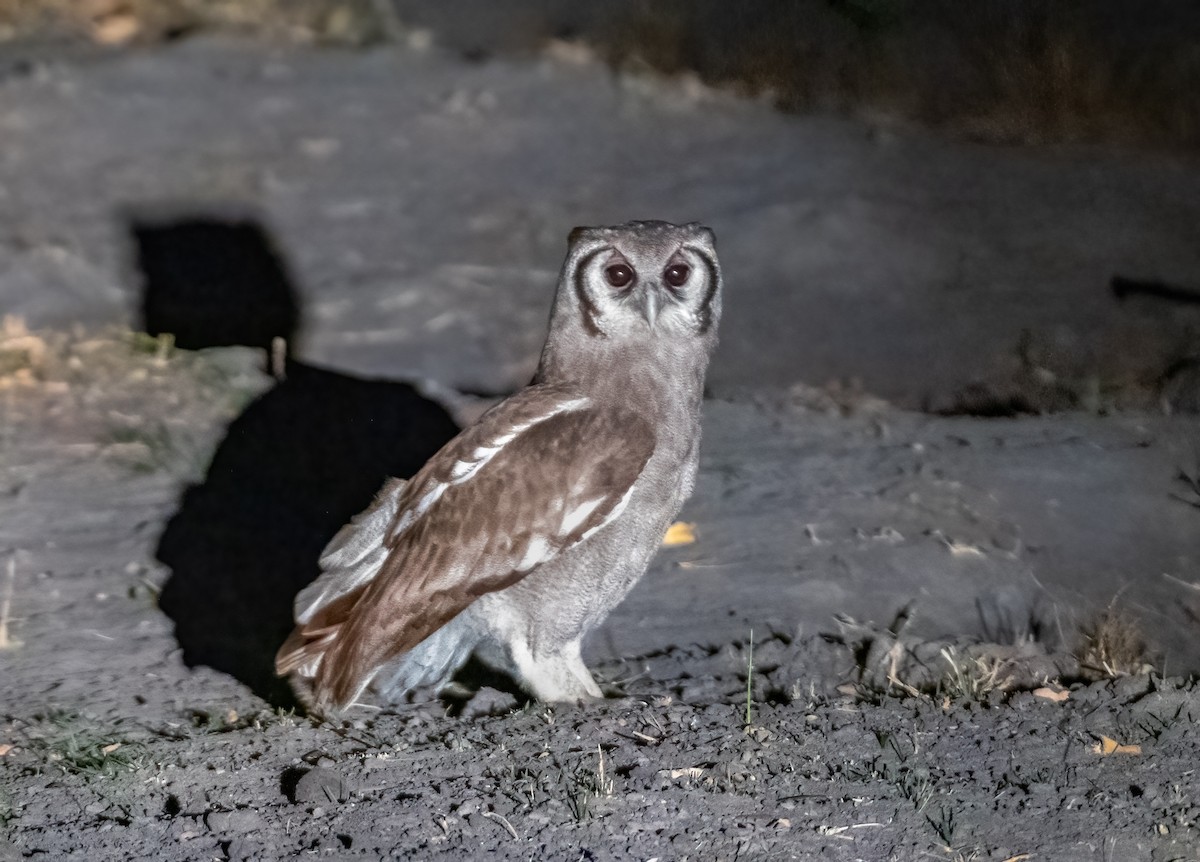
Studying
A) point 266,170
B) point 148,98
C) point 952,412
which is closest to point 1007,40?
point 952,412

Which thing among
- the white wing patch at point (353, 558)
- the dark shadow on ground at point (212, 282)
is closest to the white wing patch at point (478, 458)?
the white wing patch at point (353, 558)

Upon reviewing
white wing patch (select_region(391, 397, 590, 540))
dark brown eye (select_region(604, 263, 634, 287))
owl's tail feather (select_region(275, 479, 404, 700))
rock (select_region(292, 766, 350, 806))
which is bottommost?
rock (select_region(292, 766, 350, 806))

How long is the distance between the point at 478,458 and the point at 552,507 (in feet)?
0.80

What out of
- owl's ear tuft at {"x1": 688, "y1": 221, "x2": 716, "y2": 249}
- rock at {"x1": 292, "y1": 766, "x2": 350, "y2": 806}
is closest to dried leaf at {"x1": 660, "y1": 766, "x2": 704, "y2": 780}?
rock at {"x1": 292, "y1": 766, "x2": 350, "y2": 806}

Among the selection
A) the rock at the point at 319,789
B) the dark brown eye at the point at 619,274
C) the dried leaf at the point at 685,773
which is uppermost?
the dark brown eye at the point at 619,274

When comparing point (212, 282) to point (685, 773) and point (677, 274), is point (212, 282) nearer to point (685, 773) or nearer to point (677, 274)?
point (677, 274)

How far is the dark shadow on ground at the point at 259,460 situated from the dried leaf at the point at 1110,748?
89.2 inches

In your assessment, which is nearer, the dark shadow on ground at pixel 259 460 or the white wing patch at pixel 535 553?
the white wing patch at pixel 535 553

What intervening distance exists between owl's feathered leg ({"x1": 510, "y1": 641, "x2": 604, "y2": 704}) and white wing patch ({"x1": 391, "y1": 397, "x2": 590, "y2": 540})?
491mm

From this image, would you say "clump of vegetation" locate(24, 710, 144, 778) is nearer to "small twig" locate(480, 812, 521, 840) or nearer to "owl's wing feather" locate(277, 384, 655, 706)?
"owl's wing feather" locate(277, 384, 655, 706)

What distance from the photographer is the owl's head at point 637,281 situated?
388 cm

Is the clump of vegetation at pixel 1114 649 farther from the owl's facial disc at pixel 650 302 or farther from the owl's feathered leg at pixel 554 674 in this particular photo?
the owl's facial disc at pixel 650 302

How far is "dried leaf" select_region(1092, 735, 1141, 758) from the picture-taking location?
3.46m

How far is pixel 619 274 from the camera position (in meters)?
3.90
